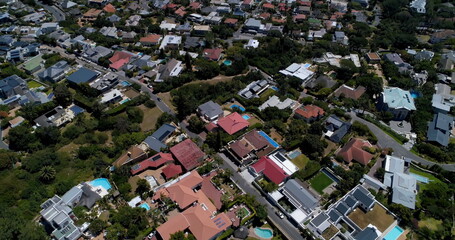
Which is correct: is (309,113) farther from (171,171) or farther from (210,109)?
(171,171)

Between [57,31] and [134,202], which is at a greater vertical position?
[57,31]

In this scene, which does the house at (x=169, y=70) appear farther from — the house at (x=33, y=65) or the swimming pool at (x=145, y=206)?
the swimming pool at (x=145, y=206)

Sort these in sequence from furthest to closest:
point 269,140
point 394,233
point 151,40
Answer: point 151,40
point 269,140
point 394,233

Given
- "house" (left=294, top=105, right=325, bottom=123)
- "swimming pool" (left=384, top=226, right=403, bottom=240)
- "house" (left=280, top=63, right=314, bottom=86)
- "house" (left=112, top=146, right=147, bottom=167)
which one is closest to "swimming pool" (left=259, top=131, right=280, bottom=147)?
"house" (left=294, top=105, right=325, bottom=123)

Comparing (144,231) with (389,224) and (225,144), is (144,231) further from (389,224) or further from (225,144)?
(389,224)

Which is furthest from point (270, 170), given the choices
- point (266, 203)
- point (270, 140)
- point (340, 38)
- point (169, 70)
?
point (340, 38)

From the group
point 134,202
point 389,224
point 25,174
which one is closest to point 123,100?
point 25,174
